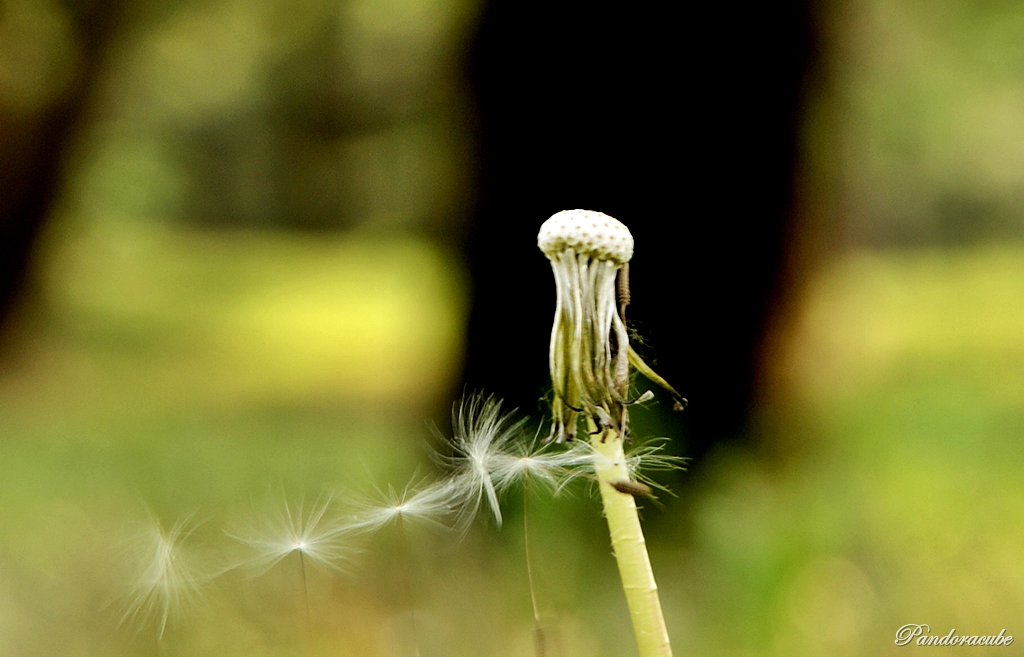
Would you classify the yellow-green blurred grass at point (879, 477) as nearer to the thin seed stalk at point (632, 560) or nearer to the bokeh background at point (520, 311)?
the bokeh background at point (520, 311)

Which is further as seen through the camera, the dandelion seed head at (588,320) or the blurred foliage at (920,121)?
the blurred foliage at (920,121)

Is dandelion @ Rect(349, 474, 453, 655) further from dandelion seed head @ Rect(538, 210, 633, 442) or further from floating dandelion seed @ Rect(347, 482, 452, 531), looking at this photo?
dandelion seed head @ Rect(538, 210, 633, 442)

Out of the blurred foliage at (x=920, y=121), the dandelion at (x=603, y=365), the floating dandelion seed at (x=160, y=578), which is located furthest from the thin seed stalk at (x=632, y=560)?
the blurred foliage at (x=920, y=121)

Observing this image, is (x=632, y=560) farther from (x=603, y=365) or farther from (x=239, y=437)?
(x=239, y=437)

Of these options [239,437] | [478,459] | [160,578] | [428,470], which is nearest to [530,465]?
[478,459]

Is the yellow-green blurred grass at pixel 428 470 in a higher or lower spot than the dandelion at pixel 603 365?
lower

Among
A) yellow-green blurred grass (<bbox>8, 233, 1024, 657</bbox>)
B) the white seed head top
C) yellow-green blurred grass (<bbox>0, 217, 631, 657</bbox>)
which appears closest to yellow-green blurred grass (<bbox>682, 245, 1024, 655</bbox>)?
yellow-green blurred grass (<bbox>8, 233, 1024, 657</bbox>)
